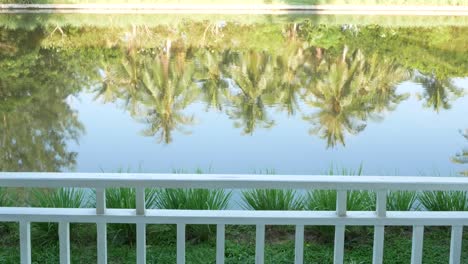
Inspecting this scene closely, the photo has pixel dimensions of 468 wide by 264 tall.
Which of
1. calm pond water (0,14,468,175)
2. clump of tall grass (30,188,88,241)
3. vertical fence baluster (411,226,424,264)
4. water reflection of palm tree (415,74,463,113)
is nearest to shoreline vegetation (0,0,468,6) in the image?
calm pond water (0,14,468,175)

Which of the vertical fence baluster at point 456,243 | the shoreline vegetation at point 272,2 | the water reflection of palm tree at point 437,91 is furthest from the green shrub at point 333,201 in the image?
the shoreline vegetation at point 272,2

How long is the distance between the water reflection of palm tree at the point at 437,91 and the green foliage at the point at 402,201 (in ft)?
25.9

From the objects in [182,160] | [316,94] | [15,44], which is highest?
[15,44]

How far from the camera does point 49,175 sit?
4.59ft

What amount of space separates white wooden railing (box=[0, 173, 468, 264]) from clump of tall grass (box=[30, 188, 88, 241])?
186 cm

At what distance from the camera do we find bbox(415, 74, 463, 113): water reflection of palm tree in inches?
453

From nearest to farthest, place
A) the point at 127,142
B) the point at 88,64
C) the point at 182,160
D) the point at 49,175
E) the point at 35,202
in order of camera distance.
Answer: the point at 49,175
the point at 35,202
the point at 182,160
the point at 127,142
the point at 88,64

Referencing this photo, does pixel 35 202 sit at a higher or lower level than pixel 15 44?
lower

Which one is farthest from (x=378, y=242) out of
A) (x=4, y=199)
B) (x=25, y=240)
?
(x=4, y=199)

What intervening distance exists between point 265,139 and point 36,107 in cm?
395

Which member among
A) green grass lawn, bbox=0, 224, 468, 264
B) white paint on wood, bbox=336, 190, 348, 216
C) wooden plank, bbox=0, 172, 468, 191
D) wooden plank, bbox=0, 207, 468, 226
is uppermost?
wooden plank, bbox=0, 172, 468, 191

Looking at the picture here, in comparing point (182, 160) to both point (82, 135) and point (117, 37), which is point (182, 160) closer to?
point (82, 135)

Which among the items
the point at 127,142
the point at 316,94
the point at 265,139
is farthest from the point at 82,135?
the point at 316,94

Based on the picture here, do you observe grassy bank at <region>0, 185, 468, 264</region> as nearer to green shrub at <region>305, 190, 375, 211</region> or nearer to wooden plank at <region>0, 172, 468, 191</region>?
green shrub at <region>305, 190, 375, 211</region>
